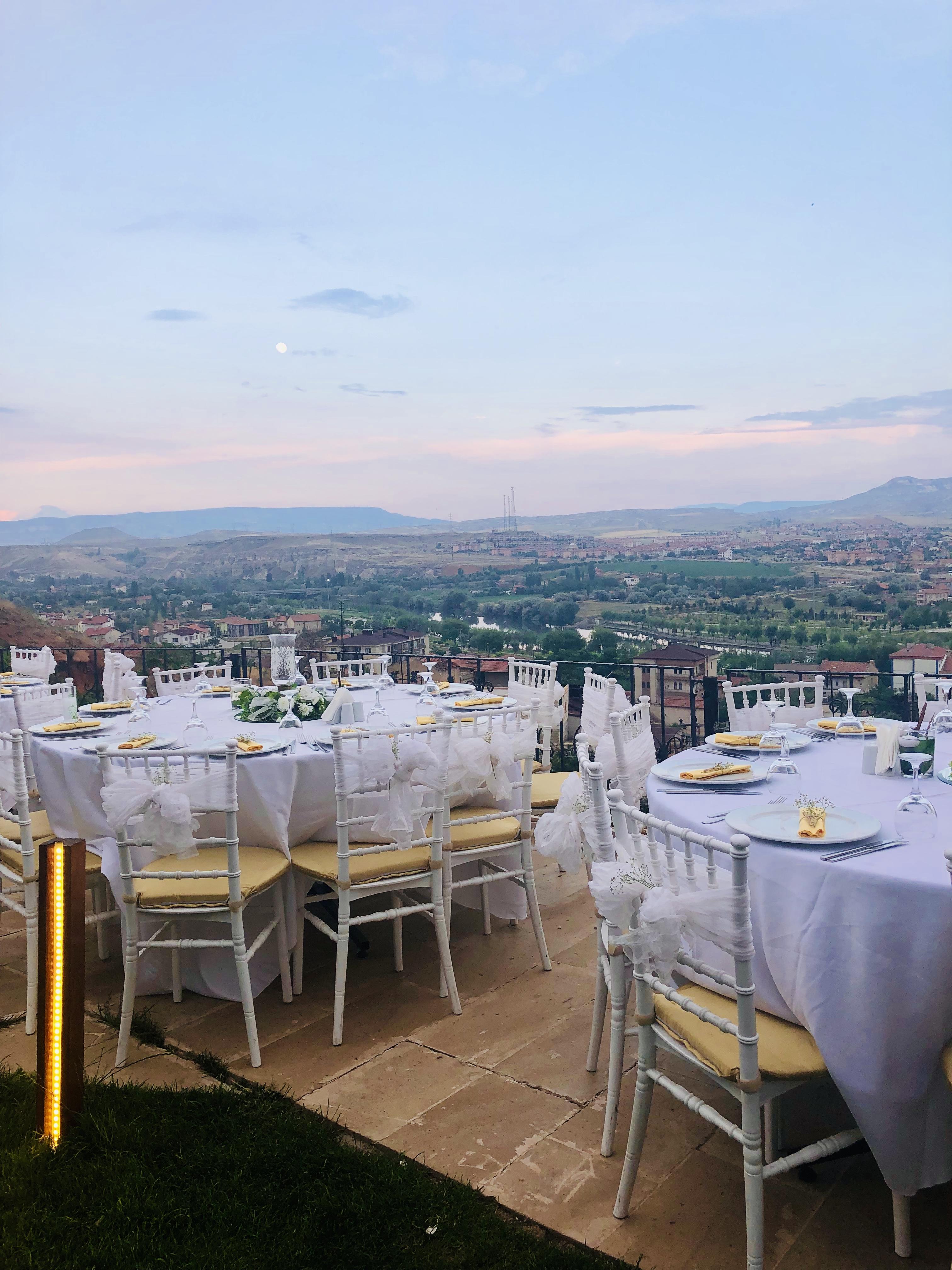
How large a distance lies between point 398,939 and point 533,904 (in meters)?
0.56

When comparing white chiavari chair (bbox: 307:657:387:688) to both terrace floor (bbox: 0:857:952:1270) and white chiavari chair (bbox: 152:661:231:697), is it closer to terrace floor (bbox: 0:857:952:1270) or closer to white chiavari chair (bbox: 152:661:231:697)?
white chiavari chair (bbox: 152:661:231:697)

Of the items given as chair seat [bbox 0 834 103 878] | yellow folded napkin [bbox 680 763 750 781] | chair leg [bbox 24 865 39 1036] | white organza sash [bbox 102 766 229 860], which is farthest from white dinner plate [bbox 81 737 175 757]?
yellow folded napkin [bbox 680 763 750 781]

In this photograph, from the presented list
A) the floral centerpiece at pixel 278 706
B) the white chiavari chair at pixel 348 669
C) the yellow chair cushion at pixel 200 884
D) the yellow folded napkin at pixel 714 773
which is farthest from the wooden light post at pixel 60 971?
the white chiavari chair at pixel 348 669

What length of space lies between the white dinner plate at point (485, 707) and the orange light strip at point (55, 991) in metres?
1.96

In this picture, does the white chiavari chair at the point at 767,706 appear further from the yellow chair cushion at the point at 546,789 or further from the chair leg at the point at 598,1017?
the chair leg at the point at 598,1017

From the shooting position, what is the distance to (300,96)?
7.97m

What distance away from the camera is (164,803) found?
2.62m

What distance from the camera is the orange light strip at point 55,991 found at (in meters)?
2.15

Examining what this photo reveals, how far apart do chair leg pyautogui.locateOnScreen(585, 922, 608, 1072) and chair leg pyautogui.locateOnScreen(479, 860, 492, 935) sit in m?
1.08

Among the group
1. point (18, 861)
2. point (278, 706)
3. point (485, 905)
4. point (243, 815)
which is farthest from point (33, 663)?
point (485, 905)

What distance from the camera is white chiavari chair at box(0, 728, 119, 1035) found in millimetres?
2980

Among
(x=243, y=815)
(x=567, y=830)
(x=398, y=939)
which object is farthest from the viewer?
(x=398, y=939)

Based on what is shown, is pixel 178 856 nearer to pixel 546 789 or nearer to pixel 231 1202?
pixel 231 1202

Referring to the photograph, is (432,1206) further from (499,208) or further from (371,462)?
(371,462)
